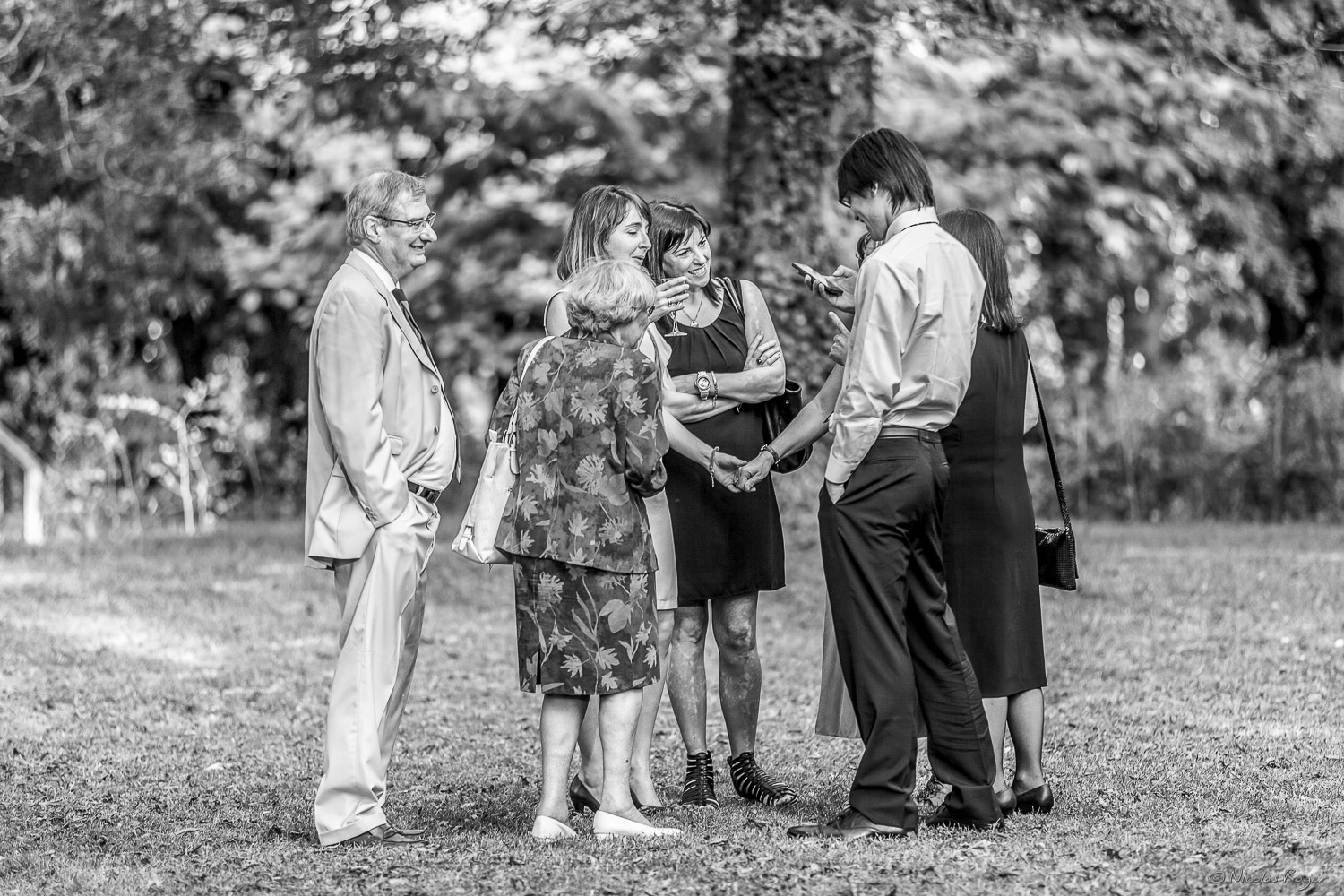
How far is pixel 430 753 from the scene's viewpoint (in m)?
6.96

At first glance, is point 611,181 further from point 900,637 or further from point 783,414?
point 900,637

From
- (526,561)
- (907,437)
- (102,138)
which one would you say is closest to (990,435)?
(907,437)

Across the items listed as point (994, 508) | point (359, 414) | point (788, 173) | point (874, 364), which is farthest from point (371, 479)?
A: point (788, 173)

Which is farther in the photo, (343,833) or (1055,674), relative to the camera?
(1055,674)

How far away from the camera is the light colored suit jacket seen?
4836mm

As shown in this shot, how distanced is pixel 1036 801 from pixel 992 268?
6.03ft

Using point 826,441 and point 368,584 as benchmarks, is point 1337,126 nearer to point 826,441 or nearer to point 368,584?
point 826,441

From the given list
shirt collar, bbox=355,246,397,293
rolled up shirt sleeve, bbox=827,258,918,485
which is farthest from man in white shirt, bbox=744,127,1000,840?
shirt collar, bbox=355,246,397,293

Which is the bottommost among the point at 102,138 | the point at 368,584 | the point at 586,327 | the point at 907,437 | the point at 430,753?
the point at 430,753

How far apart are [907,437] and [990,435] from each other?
0.45m

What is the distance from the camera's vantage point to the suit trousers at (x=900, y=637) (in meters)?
4.84

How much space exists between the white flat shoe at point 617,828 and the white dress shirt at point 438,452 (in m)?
1.18

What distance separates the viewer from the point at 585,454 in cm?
485

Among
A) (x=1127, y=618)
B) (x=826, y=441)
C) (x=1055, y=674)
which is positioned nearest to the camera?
(x=1055, y=674)
